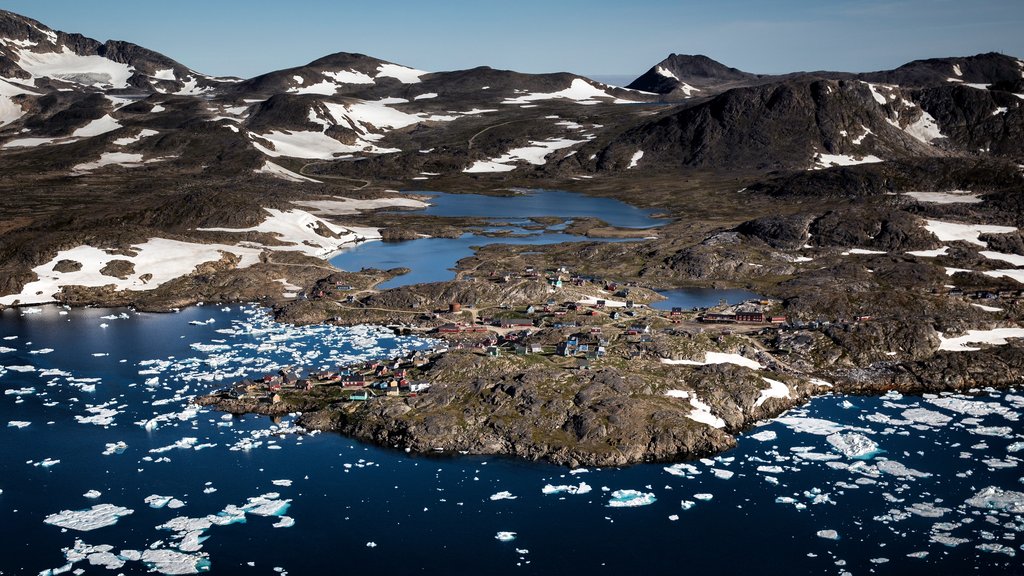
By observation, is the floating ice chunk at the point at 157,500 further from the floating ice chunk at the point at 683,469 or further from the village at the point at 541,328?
the floating ice chunk at the point at 683,469

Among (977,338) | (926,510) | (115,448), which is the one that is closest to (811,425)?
(926,510)

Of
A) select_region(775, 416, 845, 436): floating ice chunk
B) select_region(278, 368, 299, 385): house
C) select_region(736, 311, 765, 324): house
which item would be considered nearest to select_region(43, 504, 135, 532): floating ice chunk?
select_region(278, 368, 299, 385): house

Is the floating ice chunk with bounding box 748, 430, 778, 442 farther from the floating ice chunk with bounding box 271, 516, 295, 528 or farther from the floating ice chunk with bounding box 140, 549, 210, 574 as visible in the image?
the floating ice chunk with bounding box 140, 549, 210, 574

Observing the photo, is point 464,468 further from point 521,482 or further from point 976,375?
point 976,375

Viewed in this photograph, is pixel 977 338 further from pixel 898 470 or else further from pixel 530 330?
pixel 530 330

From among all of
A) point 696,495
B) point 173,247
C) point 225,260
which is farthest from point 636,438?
point 173,247

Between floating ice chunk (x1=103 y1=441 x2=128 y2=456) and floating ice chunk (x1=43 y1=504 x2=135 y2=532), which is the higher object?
floating ice chunk (x1=103 y1=441 x2=128 y2=456)

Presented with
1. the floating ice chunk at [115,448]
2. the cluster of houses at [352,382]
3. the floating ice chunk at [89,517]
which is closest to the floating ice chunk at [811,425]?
the cluster of houses at [352,382]
